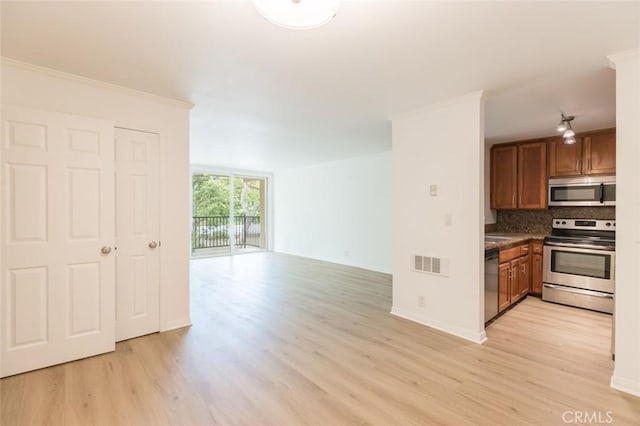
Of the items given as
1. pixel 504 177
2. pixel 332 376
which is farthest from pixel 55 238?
pixel 504 177

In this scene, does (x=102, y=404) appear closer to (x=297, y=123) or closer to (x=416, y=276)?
(x=416, y=276)

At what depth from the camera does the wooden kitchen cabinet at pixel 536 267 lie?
4.38 meters

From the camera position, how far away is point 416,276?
11.6ft

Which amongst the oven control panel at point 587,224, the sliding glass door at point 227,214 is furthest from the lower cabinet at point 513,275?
the sliding glass door at point 227,214

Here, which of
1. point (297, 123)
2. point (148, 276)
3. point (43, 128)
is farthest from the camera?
point (297, 123)

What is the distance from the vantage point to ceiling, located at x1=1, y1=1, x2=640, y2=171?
5.88ft

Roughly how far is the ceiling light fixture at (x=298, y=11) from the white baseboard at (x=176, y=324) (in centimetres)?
314

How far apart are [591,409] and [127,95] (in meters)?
4.55

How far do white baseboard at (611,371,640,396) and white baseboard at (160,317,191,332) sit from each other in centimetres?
386

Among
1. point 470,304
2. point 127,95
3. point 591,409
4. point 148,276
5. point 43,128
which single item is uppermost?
point 127,95

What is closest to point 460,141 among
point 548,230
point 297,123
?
point 297,123

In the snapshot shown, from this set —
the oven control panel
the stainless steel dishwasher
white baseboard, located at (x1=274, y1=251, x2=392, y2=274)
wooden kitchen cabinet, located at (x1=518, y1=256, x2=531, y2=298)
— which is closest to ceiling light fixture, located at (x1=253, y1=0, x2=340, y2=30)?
the stainless steel dishwasher

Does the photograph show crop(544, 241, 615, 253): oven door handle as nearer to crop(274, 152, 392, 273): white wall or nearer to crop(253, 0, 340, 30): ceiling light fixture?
crop(274, 152, 392, 273): white wall
